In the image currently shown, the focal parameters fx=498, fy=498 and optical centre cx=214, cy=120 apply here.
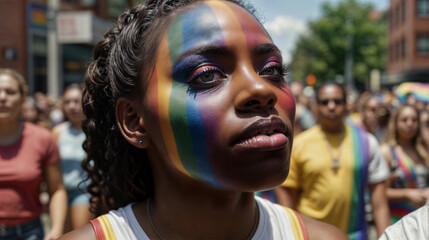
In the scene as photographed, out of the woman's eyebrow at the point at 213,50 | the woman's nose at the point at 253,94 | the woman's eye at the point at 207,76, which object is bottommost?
the woman's nose at the point at 253,94

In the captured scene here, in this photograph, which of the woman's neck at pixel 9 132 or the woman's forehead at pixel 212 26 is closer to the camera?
the woman's forehead at pixel 212 26

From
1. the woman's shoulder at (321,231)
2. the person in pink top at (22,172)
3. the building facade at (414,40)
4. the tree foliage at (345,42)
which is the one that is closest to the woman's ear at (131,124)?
the woman's shoulder at (321,231)

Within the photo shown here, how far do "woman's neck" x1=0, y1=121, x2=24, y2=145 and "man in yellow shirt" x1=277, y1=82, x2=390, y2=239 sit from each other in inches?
77.5

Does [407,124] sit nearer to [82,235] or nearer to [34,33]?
[82,235]

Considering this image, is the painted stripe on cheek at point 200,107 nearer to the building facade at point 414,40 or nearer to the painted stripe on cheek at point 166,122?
the painted stripe on cheek at point 166,122

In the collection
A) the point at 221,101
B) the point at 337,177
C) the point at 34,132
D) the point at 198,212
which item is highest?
the point at 221,101

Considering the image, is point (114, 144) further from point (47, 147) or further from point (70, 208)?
point (70, 208)

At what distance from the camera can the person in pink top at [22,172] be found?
3.25m

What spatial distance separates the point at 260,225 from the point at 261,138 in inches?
17.1

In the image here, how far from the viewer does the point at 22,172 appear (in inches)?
130

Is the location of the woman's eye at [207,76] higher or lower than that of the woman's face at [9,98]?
higher

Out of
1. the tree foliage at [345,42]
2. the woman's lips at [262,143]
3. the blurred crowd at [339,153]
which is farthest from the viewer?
the tree foliage at [345,42]

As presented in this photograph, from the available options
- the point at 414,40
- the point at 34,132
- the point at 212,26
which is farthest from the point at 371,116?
the point at 414,40

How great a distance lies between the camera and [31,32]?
18.2 meters
